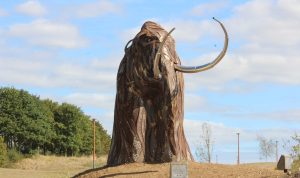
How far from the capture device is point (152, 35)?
18.2m

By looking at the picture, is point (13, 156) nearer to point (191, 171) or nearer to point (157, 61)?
point (157, 61)

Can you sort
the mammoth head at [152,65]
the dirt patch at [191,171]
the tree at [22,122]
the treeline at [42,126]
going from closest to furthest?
the dirt patch at [191,171]
the mammoth head at [152,65]
the tree at [22,122]
the treeline at [42,126]

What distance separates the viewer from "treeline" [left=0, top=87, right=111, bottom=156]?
67938 millimetres

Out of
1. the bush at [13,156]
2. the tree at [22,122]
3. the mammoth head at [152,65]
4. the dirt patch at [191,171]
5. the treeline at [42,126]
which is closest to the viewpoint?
the dirt patch at [191,171]

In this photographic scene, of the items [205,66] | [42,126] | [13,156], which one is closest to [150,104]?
[205,66]

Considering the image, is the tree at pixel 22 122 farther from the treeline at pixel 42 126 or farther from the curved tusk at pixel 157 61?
the curved tusk at pixel 157 61

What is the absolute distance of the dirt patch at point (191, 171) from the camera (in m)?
16.5

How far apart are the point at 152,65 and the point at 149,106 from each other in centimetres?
115

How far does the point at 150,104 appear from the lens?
59.5 feet

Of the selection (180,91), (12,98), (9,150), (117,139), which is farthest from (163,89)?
(12,98)

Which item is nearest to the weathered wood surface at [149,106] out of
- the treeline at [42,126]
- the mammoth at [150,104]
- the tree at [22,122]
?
the mammoth at [150,104]

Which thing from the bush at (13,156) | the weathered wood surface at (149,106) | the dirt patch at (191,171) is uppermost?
the weathered wood surface at (149,106)

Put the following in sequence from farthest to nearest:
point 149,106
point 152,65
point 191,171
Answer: point 149,106
point 152,65
point 191,171

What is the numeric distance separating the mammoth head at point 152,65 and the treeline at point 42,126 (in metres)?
50.4
